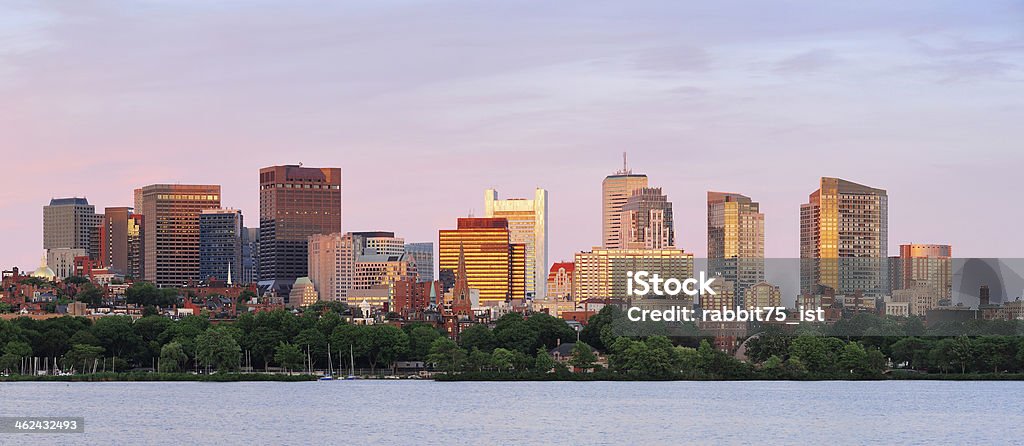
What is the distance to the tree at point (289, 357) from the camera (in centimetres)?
12556

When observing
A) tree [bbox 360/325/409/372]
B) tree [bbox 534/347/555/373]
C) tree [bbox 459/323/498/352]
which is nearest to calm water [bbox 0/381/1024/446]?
tree [bbox 534/347/555/373]

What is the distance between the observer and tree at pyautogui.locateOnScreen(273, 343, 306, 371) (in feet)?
412

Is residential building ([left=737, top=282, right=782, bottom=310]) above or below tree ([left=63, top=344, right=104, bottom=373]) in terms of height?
above

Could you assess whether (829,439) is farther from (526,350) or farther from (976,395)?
(526,350)

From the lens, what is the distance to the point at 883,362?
117688mm

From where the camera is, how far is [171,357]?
12300 cm

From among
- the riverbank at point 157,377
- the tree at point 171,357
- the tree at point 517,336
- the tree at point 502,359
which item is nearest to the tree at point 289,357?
the riverbank at point 157,377

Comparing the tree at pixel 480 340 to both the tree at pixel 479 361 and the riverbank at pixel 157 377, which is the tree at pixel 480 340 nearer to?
the tree at pixel 479 361

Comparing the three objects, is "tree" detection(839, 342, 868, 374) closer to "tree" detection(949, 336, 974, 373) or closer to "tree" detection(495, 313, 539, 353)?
"tree" detection(949, 336, 974, 373)

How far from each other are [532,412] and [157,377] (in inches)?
1664

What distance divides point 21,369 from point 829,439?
6817 centimetres

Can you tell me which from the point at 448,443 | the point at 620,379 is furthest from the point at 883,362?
the point at 448,443

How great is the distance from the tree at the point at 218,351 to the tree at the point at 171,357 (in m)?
1.25

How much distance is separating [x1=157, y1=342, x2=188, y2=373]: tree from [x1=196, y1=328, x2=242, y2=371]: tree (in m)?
1.25
